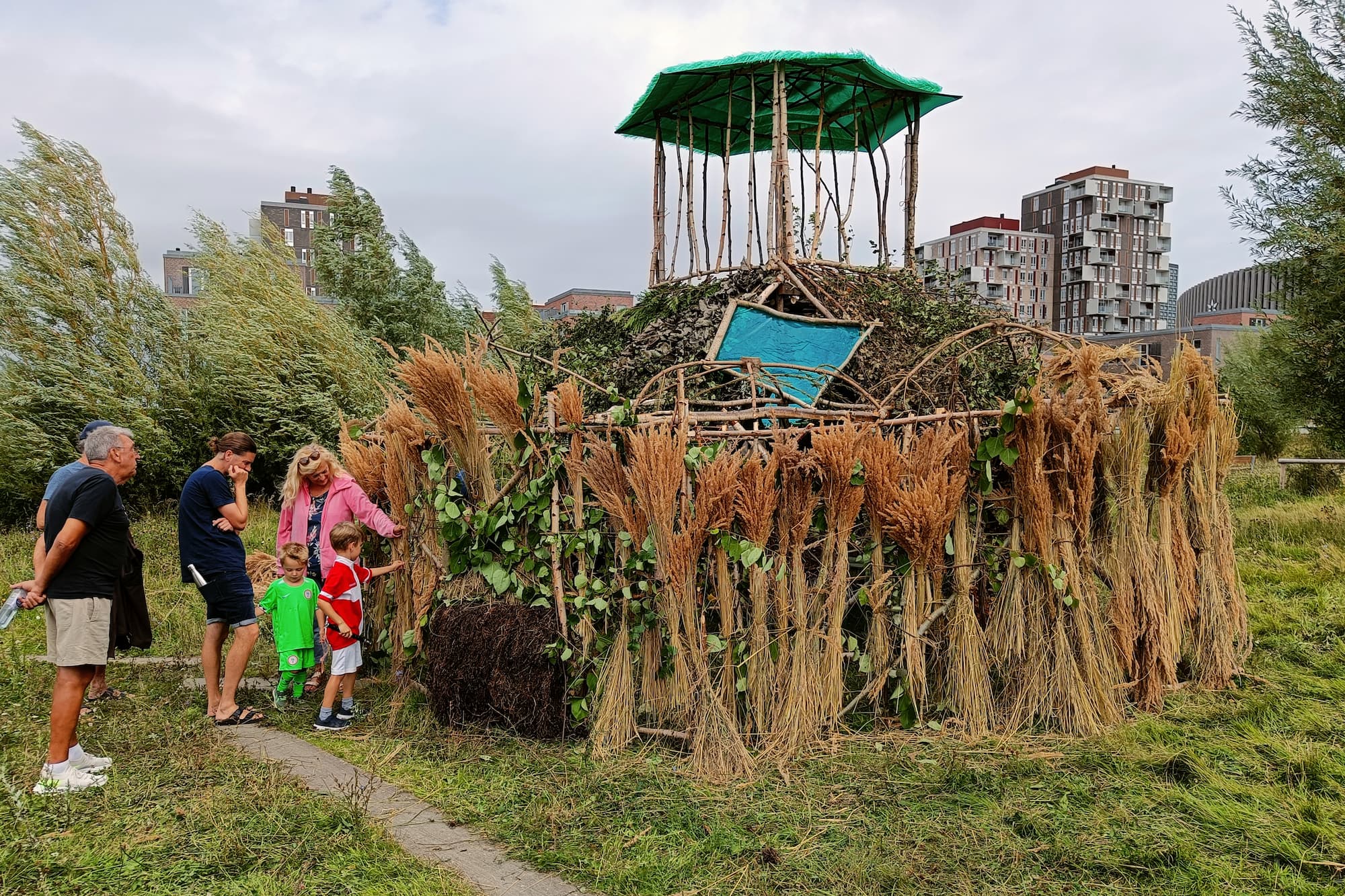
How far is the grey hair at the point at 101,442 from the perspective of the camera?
412 cm

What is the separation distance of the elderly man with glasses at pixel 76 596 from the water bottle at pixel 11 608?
5cm

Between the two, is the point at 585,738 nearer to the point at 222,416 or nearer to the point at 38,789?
the point at 38,789

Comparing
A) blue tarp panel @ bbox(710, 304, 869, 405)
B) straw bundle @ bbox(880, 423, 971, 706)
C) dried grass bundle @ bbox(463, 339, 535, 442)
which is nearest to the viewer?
straw bundle @ bbox(880, 423, 971, 706)

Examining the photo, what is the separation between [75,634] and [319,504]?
1.48 metres

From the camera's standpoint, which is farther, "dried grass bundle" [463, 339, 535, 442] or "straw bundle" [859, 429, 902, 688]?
"dried grass bundle" [463, 339, 535, 442]

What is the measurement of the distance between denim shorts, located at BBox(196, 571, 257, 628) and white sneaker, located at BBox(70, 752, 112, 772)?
92 centimetres

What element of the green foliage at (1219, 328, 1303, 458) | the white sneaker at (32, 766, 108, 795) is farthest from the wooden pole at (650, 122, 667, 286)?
the green foliage at (1219, 328, 1303, 458)

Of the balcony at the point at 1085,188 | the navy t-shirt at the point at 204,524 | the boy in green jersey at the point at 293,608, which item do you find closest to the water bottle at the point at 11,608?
the navy t-shirt at the point at 204,524

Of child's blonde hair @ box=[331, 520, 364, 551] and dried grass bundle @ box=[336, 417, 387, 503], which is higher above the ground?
dried grass bundle @ box=[336, 417, 387, 503]

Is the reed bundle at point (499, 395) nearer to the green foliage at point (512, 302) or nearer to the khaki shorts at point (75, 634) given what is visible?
the khaki shorts at point (75, 634)

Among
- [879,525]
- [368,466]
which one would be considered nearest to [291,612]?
[368,466]

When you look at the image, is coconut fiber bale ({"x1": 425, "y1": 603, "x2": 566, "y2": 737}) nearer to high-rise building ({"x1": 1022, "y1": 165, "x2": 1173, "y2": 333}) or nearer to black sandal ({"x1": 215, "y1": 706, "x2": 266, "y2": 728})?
black sandal ({"x1": 215, "y1": 706, "x2": 266, "y2": 728})

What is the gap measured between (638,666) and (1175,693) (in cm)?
310

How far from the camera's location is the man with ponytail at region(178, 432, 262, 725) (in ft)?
16.0
